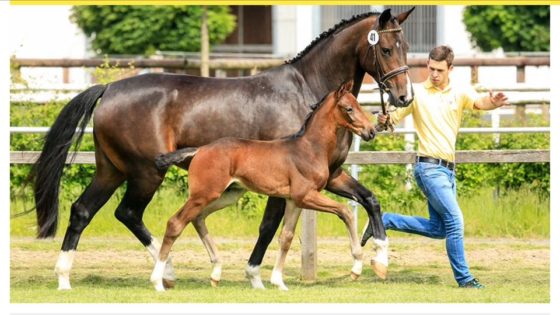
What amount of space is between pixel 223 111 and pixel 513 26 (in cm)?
1644

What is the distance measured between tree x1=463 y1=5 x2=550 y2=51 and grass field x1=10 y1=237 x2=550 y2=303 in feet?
42.0

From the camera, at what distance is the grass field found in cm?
880

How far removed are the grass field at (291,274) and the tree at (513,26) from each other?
1281cm

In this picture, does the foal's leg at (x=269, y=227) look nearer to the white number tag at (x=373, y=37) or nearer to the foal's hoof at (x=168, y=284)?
the foal's hoof at (x=168, y=284)

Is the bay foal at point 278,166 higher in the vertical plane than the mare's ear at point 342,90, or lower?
lower

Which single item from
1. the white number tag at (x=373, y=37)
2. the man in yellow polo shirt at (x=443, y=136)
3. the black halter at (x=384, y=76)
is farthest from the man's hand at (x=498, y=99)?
the white number tag at (x=373, y=37)

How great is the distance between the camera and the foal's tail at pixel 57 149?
995 cm

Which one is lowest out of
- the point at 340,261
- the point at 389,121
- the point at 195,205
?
the point at 340,261

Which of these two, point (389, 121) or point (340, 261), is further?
point (340, 261)

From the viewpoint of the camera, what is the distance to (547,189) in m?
13.8

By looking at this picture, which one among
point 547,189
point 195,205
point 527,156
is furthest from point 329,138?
point 547,189
